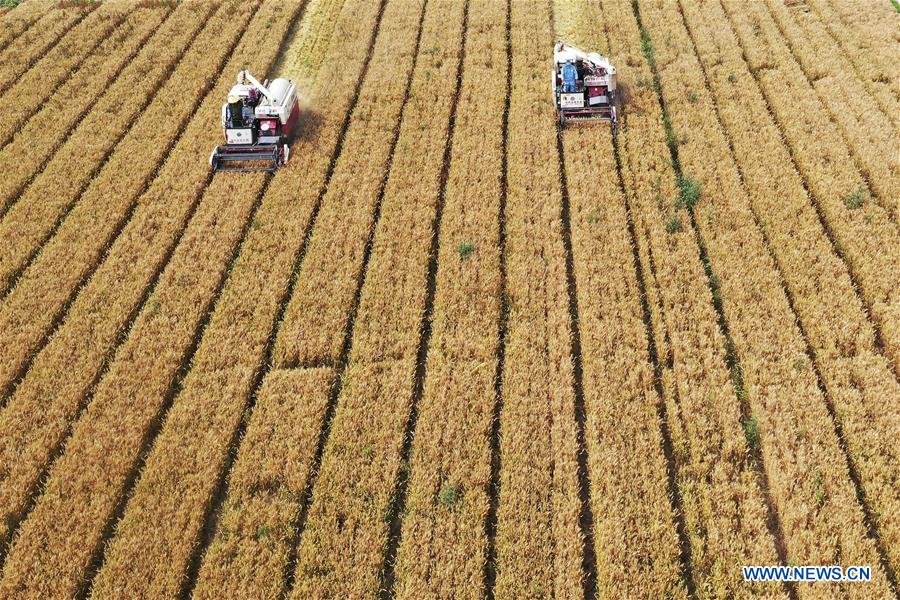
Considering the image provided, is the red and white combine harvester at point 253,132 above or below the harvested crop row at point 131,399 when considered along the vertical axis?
above

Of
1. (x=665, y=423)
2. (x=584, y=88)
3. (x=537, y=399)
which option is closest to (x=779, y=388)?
(x=665, y=423)

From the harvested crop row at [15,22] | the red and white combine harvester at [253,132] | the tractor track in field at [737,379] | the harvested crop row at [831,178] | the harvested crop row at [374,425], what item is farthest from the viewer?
the harvested crop row at [15,22]

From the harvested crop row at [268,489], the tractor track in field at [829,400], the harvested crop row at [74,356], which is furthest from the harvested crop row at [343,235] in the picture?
the tractor track in field at [829,400]

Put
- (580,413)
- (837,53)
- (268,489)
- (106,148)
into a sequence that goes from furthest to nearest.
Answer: (837,53) → (106,148) → (580,413) → (268,489)

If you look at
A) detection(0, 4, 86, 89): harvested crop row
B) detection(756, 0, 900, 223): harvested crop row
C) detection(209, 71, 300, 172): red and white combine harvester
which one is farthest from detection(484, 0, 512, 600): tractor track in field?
detection(0, 4, 86, 89): harvested crop row

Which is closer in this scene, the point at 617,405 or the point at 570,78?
the point at 617,405

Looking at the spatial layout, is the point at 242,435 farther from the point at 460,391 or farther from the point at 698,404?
the point at 698,404

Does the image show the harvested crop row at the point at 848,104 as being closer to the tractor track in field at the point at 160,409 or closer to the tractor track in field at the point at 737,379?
the tractor track in field at the point at 737,379
